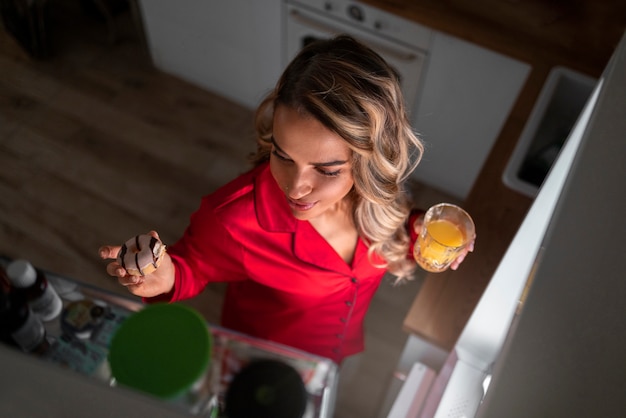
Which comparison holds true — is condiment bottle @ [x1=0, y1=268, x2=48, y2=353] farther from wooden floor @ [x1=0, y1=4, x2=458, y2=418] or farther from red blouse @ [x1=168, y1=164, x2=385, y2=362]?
wooden floor @ [x1=0, y1=4, x2=458, y2=418]

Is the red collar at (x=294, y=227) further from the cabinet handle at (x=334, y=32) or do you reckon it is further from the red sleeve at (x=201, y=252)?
→ the cabinet handle at (x=334, y=32)

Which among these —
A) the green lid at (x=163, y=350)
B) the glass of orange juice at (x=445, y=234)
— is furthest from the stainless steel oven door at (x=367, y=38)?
the green lid at (x=163, y=350)

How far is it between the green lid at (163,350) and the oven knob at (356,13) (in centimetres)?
140

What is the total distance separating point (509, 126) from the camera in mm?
1408

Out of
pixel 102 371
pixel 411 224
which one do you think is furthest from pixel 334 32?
pixel 102 371

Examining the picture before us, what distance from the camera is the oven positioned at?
1.64 meters

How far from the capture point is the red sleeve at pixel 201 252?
0.96m

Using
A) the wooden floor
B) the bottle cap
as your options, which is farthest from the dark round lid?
the wooden floor

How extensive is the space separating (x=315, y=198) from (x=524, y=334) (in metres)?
0.42

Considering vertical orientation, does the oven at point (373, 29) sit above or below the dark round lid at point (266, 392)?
below

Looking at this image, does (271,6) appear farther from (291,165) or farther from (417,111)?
(291,165)

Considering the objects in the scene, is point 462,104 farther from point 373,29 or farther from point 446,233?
point 446,233

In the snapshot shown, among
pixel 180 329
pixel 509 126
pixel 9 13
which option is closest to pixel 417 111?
pixel 509 126

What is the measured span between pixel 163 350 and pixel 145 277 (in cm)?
40
